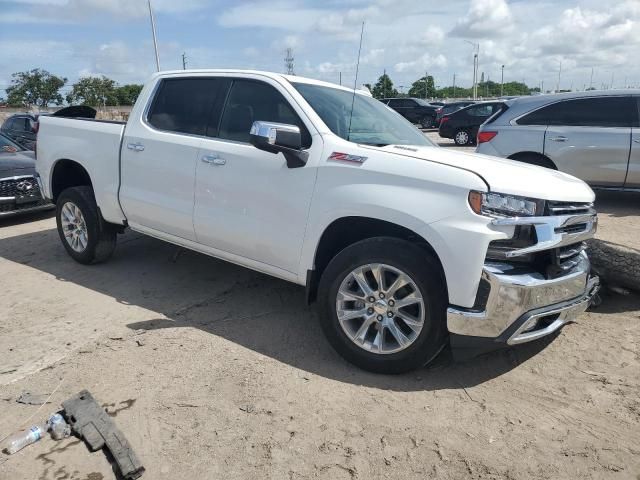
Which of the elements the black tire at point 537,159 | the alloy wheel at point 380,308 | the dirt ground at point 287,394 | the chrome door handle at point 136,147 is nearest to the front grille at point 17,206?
the dirt ground at point 287,394

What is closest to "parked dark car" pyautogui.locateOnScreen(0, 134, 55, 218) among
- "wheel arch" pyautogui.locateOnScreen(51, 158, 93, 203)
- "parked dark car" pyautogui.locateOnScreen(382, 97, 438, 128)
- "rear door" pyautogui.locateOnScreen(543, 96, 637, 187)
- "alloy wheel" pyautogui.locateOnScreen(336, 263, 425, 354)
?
"wheel arch" pyautogui.locateOnScreen(51, 158, 93, 203)

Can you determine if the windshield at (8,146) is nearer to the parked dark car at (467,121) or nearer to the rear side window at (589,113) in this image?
the rear side window at (589,113)

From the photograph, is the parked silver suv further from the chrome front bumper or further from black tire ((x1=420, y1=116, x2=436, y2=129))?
black tire ((x1=420, y1=116, x2=436, y2=129))

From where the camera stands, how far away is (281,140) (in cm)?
355

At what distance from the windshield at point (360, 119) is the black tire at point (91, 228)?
2.66 metres

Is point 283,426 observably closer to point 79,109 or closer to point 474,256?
point 474,256

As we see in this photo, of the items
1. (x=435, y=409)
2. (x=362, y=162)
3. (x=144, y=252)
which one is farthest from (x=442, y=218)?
(x=144, y=252)

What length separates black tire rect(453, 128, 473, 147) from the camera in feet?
62.9

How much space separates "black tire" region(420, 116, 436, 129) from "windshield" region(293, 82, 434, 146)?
23.7 m

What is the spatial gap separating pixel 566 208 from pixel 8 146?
9.39 m

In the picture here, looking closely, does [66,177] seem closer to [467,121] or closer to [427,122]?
[467,121]

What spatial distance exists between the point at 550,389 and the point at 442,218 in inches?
51.4

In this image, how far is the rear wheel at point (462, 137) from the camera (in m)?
19.2

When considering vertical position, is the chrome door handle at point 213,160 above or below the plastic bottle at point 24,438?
above
